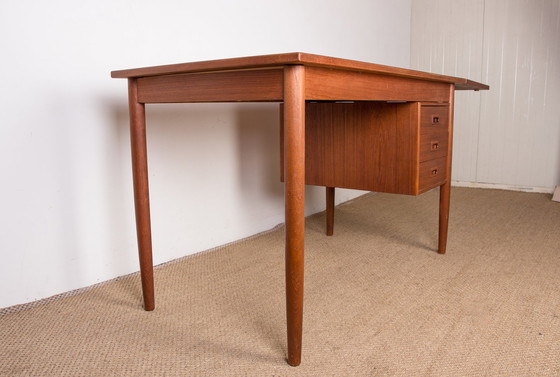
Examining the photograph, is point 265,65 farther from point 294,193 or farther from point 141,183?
point 141,183

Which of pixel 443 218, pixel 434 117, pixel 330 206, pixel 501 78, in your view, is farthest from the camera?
pixel 501 78

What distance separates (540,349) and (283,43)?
1.73 metres

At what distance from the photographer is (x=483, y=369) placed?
1.12m

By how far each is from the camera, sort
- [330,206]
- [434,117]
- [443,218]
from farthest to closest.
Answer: [330,206]
[443,218]
[434,117]

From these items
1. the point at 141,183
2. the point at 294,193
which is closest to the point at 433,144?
the point at 294,193

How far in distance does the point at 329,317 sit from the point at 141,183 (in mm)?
664

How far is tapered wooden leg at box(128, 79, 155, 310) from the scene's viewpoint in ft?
4.56

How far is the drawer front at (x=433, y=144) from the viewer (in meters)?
1.74

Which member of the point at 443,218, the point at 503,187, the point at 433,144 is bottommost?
the point at 503,187

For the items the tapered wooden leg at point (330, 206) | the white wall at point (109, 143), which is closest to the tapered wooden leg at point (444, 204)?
the tapered wooden leg at point (330, 206)

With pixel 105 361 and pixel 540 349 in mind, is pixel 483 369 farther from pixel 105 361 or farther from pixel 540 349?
pixel 105 361

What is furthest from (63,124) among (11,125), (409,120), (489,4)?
(489,4)

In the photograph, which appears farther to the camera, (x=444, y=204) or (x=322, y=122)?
(x=444, y=204)

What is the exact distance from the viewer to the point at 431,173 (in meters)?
1.83
